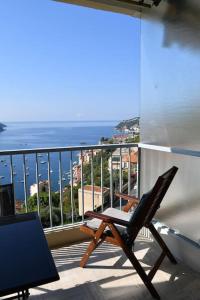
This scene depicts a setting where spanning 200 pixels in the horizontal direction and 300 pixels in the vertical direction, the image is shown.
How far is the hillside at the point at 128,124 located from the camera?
334 cm

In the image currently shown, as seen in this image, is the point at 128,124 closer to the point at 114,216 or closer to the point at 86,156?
the point at 86,156

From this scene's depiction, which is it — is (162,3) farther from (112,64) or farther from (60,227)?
(112,64)

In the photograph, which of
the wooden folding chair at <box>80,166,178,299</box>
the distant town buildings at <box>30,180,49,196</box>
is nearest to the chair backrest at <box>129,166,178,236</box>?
the wooden folding chair at <box>80,166,178,299</box>

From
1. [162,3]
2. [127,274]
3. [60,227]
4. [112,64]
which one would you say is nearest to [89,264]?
[127,274]

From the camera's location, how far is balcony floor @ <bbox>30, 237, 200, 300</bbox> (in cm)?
208

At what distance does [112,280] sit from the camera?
2281 millimetres

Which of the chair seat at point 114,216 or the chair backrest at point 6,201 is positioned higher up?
the chair backrest at point 6,201

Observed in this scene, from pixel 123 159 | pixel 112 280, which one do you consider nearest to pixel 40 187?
pixel 123 159

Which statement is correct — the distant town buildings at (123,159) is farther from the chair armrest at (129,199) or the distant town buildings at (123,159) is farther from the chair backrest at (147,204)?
the chair backrest at (147,204)

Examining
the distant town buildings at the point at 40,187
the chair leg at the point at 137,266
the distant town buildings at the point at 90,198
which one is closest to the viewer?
the chair leg at the point at 137,266

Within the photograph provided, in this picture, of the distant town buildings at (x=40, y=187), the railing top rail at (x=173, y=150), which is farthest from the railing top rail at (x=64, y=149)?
the distant town buildings at (x=40, y=187)

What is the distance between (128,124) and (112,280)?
80.7 inches

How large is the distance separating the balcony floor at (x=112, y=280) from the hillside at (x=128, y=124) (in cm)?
161

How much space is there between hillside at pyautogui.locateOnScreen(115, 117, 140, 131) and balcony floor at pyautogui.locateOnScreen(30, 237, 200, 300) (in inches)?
63.5
